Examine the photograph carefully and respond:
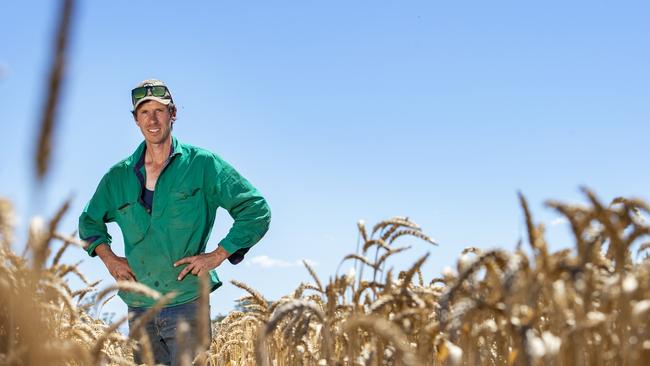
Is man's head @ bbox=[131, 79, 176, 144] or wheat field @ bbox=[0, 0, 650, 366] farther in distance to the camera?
man's head @ bbox=[131, 79, 176, 144]

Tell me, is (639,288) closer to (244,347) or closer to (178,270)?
(178,270)

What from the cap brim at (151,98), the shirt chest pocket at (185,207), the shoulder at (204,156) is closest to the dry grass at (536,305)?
the shirt chest pocket at (185,207)

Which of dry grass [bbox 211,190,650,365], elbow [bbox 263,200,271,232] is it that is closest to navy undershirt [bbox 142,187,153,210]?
elbow [bbox 263,200,271,232]

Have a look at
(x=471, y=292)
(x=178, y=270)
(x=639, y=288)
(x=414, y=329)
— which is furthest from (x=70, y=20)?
(x=178, y=270)

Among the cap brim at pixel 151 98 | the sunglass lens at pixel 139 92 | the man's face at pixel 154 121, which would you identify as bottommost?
the man's face at pixel 154 121

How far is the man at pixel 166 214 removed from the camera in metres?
5.92

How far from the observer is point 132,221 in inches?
245

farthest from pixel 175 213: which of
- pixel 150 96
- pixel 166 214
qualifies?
pixel 150 96

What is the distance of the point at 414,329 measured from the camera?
10.3 ft

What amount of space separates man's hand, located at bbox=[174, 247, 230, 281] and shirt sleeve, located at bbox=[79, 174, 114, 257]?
3.81 feet

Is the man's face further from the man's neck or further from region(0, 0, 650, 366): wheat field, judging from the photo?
region(0, 0, 650, 366): wheat field

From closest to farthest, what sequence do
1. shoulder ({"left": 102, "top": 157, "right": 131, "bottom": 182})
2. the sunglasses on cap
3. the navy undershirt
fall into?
the navy undershirt, the sunglasses on cap, shoulder ({"left": 102, "top": 157, "right": 131, "bottom": 182})

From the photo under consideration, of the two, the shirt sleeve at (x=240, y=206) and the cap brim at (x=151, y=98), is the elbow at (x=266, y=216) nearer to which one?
the shirt sleeve at (x=240, y=206)

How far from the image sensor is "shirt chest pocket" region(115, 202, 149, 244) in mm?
6105
